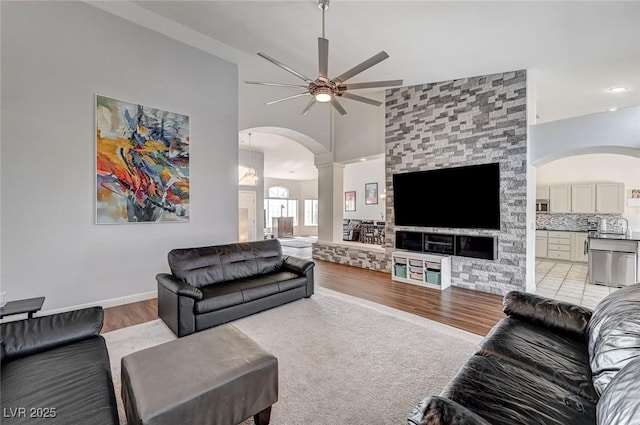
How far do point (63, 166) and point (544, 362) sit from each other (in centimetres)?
506

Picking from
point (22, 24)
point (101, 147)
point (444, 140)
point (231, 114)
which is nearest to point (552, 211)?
point (444, 140)

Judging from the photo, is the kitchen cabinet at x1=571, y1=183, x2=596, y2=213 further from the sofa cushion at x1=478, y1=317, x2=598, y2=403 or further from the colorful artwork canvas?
the colorful artwork canvas

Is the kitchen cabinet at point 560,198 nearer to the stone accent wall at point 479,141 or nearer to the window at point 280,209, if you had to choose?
the stone accent wall at point 479,141

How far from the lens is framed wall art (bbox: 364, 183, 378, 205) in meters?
11.2

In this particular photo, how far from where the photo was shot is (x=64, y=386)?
141cm

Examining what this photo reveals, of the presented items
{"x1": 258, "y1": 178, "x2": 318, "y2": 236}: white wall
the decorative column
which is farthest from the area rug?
{"x1": 258, "y1": 178, "x2": 318, "y2": 236}: white wall

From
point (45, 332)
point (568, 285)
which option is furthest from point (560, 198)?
point (45, 332)

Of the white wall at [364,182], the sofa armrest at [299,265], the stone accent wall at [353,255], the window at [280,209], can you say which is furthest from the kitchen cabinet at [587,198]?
the window at [280,209]

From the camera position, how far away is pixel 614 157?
6.74 meters

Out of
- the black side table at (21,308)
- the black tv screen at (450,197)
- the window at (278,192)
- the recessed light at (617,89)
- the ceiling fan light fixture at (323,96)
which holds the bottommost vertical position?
the black side table at (21,308)

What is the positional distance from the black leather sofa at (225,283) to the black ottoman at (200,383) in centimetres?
110

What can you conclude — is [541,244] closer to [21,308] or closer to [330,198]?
[330,198]

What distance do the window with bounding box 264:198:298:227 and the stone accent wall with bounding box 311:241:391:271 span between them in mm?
6998

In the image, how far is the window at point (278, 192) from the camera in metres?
14.2
